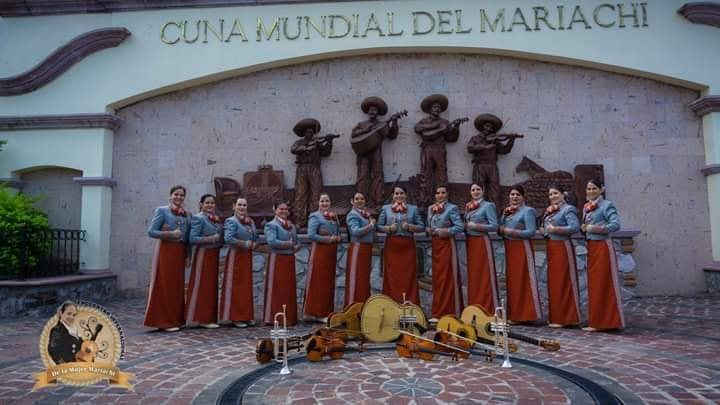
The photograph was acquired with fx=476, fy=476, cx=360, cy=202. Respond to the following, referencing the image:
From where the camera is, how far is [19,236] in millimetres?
7477

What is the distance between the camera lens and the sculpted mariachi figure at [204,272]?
6.27 metres

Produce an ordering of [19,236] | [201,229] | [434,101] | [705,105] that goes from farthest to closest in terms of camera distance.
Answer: [434,101], [705,105], [19,236], [201,229]

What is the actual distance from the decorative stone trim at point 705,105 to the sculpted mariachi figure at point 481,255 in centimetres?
517

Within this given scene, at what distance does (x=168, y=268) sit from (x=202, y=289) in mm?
513

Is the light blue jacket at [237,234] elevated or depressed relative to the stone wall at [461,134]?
depressed

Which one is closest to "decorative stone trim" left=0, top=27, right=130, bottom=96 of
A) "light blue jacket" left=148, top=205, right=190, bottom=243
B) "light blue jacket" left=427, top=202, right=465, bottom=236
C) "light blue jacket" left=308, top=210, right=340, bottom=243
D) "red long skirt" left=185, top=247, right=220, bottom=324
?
"light blue jacket" left=148, top=205, right=190, bottom=243

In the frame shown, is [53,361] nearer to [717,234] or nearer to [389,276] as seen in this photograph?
[389,276]

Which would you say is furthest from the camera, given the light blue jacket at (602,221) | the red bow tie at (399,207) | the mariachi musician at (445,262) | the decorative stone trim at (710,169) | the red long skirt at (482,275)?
the decorative stone trim at (710,169)

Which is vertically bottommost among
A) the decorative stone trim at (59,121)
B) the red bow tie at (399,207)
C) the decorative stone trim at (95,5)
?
the red bow tie at (399,207)

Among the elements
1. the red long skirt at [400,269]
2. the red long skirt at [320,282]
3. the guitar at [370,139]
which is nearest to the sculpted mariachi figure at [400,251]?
the red long skirt at [400,269]

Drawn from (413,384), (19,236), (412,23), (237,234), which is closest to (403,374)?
(413,384)

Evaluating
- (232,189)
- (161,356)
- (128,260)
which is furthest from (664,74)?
(128,260)

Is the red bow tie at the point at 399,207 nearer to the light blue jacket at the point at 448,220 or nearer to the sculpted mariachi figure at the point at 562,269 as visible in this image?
the light blue jacket at the point at 448,220

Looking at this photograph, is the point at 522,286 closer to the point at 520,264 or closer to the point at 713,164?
the point at 520,264
